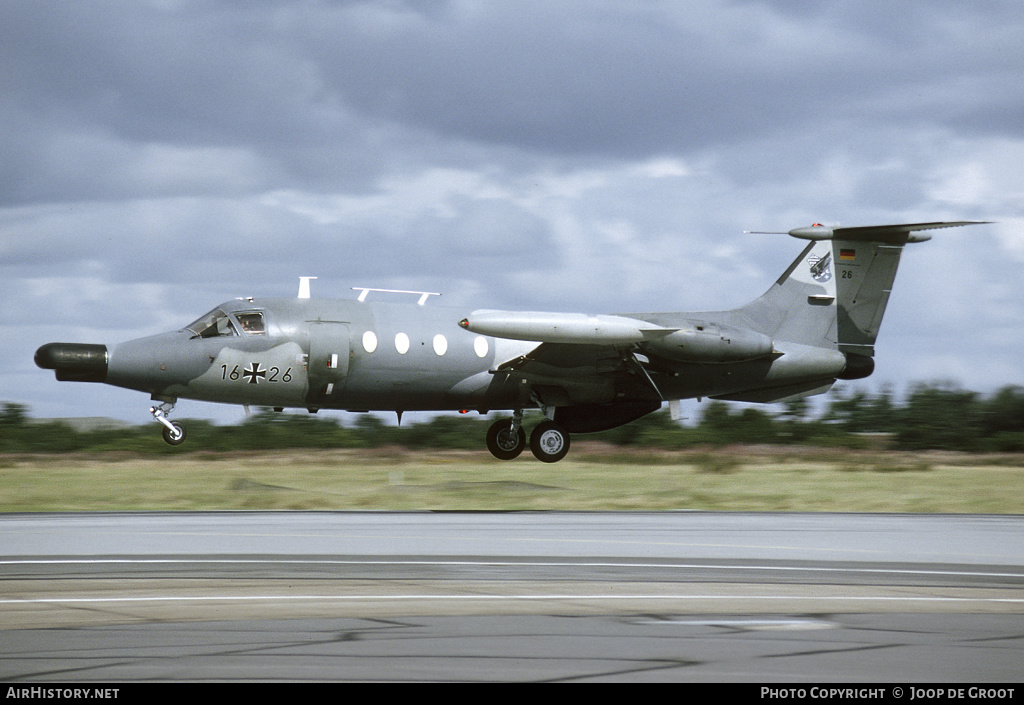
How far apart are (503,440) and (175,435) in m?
7.19

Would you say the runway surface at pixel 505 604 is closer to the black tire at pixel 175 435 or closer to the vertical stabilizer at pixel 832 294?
the black tire at pixel 175 435

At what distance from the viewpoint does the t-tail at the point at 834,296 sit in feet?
92.6

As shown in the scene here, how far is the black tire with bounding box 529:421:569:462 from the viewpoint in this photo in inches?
1019

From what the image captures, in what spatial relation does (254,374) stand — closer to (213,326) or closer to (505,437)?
(213,326)

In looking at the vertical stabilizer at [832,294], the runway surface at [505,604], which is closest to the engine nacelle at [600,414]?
the vertical stabilizer at [832,294]

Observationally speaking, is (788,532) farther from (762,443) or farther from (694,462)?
(762,443)

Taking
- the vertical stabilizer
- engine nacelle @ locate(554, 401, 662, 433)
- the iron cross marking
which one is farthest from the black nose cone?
the vertical stabilizer

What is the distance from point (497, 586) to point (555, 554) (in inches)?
134

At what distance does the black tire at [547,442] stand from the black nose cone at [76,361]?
8675 mm

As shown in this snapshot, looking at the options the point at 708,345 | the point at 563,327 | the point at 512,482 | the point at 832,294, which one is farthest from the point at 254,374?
the point at 832,294

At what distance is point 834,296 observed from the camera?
28.4 meters

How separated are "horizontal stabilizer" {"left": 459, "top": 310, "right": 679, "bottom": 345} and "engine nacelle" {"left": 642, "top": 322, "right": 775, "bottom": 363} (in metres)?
0.37

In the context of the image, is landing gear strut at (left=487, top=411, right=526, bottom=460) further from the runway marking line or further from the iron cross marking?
the runway marking line

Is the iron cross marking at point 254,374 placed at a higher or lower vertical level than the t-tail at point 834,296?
lower
